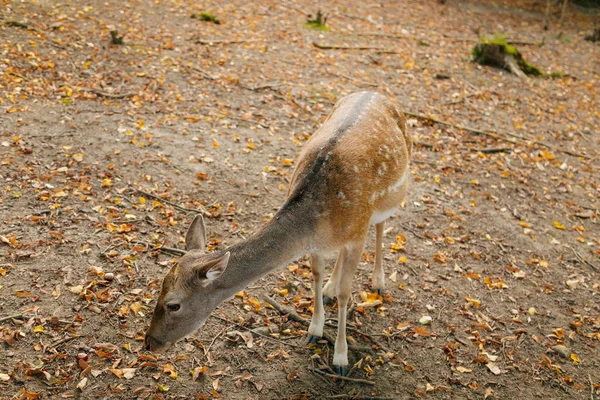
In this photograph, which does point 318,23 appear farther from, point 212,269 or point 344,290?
point 212,269

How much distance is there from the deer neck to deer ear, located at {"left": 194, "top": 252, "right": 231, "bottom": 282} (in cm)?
17

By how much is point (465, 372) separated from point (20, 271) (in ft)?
13.8

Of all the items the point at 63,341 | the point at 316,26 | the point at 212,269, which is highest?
the point at 212,269

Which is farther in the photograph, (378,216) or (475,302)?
(475,302)

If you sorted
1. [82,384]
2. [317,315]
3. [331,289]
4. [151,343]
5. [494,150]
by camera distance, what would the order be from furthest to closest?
[494,150], [331,289], [317,315], [82,384], [151,343]

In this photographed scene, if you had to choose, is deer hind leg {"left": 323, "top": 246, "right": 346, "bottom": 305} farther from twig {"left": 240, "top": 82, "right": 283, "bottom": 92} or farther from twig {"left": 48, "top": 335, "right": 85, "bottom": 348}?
twig {"left": 240, "top": 82, "right": 283, "bottom": 92}

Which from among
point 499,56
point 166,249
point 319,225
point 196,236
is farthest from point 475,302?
point 499,56

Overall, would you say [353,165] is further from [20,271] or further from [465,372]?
[20,271]

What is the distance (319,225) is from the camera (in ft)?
13.3

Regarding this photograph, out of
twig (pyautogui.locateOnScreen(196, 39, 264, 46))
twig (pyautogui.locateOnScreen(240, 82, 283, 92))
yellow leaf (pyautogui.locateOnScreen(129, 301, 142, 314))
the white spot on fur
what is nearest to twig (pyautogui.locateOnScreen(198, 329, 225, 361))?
yellow leaf (pyautogui.locateOnScreen(129, 301, 142, 314))

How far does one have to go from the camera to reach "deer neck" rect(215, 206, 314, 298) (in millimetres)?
3787

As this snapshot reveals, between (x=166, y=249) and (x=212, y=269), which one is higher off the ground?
(x=212, y=269)

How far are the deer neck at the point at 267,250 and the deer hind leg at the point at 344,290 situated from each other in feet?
1.68

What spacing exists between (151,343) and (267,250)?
1.09m
